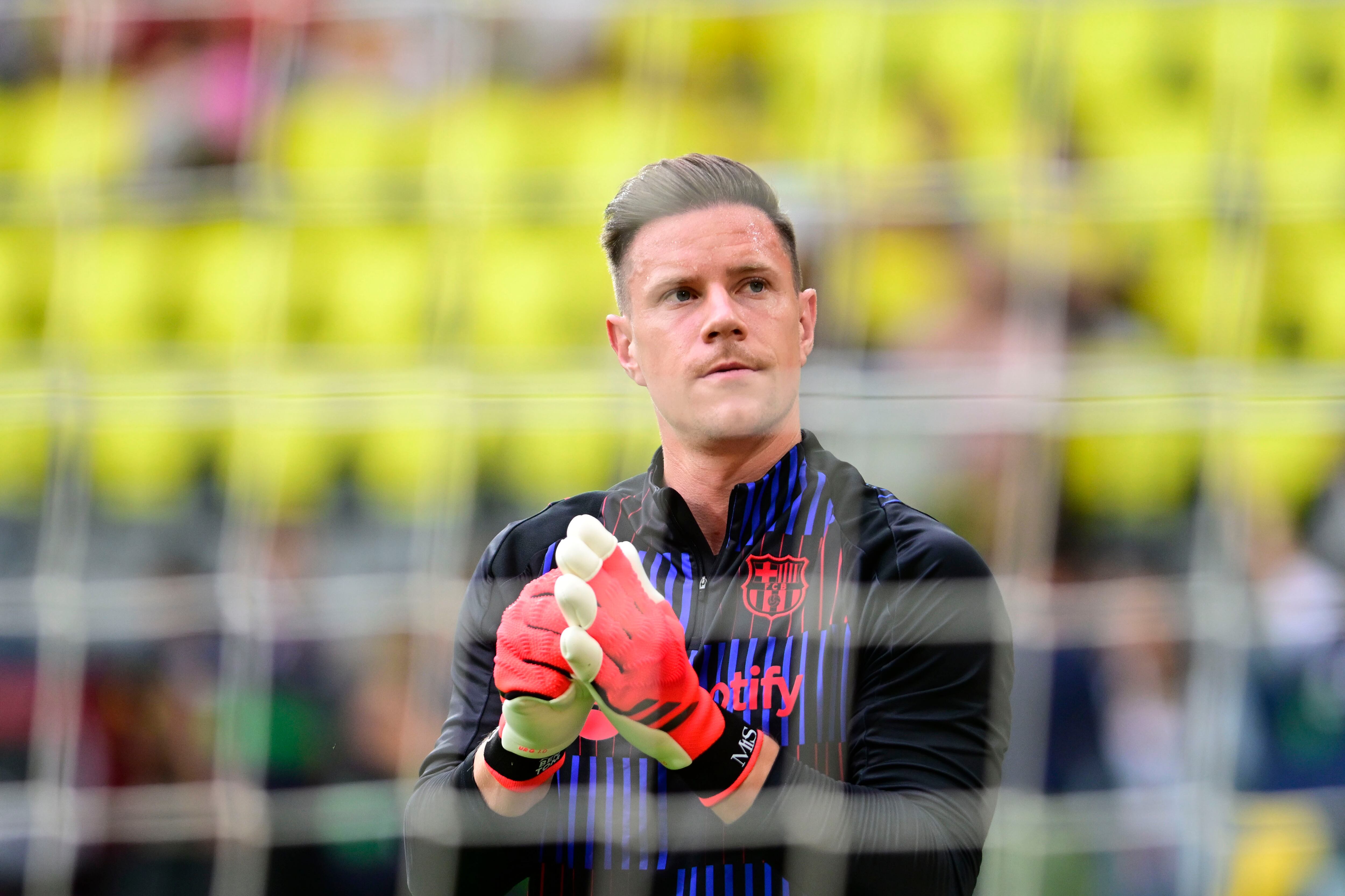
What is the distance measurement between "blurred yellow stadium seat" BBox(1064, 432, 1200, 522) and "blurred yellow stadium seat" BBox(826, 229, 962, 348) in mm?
420

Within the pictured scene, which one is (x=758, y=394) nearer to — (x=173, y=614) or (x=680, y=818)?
(x=680, y=818)

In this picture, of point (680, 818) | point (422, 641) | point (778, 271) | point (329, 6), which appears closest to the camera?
point (680, 818)

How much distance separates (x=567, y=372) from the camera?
255 centimetres

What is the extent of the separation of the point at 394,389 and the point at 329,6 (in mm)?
828

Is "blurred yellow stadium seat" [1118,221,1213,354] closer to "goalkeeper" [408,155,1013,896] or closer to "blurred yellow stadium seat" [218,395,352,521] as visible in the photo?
"goalkeeper" [408,155,1013,896]

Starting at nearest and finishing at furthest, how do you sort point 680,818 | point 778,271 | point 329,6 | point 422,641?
point 680,818 → point 778,271 → point 422,641 → point 329,6

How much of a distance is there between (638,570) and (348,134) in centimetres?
200

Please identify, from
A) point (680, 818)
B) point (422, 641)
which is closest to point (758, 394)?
point (680, 818)

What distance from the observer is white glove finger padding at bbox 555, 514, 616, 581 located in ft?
3.15

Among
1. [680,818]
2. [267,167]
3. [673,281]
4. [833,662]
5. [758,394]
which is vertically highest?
[267,167]

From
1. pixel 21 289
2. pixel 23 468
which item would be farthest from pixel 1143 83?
pixel 23 468

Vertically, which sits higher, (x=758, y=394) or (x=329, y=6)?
(x=329, y=6)

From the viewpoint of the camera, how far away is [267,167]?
263 centimetres

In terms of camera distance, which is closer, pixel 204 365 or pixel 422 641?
pixel 422 641
